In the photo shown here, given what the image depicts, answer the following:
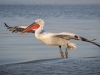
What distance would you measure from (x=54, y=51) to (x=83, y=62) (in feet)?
6.44

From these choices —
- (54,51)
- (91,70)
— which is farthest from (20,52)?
(91,70)

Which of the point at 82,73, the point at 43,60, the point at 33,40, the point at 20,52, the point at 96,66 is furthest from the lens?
the point at 33,40

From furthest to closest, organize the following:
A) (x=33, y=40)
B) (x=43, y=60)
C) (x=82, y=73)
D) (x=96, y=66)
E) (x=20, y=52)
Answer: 1. (x=33, y=40)
2. (x=20, y=52)
3. (x=43, y=60)
4. (x=96, y=66)
5. (x=82, y=73)

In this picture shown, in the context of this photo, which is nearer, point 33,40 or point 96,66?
point 96,66

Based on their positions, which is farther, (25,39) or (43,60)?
(25,39)

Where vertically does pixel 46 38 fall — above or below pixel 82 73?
above

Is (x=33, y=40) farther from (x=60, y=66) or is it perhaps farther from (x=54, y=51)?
(x=60, y=66)

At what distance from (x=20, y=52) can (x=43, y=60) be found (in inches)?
54.6

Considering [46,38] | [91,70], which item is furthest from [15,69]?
[91,70]

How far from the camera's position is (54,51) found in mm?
14320

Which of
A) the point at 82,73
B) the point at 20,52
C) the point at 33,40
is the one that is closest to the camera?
the point at 82,73

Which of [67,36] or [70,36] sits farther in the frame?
[67,36]

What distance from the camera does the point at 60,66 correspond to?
1199 cm

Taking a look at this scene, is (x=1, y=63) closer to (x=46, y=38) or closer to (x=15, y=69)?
(x=15, y=69)
